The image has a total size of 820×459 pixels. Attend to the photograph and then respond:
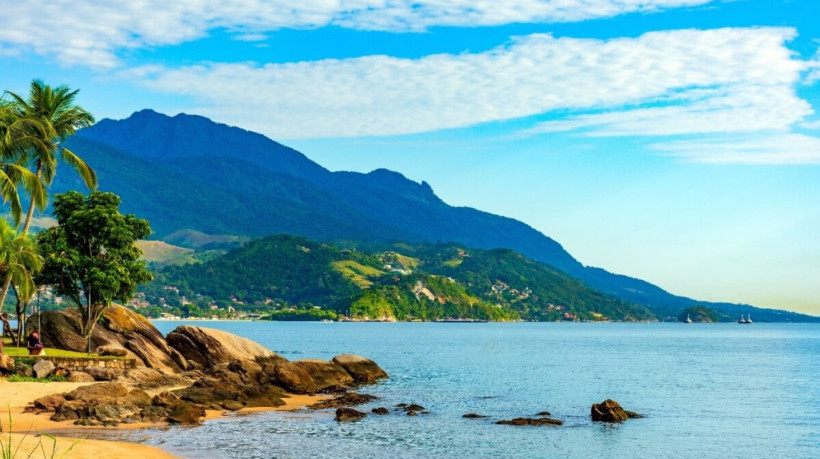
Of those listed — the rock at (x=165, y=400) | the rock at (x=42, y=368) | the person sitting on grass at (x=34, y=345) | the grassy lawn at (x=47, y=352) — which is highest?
the person sitting on grass at (x=34, y=345)

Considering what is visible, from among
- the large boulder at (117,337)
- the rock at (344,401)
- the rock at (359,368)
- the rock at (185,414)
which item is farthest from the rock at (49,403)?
the rock at (359,368)

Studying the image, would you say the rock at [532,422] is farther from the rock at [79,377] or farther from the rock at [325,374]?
the rock at [79,377]

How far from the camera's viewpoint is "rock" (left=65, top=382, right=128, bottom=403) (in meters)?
45.7

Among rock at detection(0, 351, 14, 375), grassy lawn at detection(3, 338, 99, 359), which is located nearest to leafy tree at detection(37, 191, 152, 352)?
grassy lawn at detection(3, 338, 99, 359)

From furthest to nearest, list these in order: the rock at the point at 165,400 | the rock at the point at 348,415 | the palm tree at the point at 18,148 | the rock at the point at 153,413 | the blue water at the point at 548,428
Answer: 1. the palm tree at the point at 18,148
2. the rock at the point at 348,415
3. the rock at the point at 165,400
4. the rock at the point at 153,413
5. the blue water at the point at 548,428

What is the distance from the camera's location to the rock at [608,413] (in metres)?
52.5

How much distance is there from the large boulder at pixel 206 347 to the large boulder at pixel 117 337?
2088 millimetres

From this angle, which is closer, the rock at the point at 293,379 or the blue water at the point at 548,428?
the blue water at the point at 548,428

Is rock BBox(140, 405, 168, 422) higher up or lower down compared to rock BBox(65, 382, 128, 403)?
lower down

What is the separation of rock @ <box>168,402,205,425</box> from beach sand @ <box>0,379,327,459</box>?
3.33 feet

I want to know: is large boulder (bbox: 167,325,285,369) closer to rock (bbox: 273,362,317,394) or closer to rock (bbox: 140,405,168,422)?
rock (bbox: 273,362,317,394)

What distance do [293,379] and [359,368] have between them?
52.7ft

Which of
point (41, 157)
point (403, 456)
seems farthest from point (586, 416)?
point (41, 157)

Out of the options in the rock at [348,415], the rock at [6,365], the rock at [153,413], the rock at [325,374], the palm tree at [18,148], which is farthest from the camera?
the rock at [325,374]
